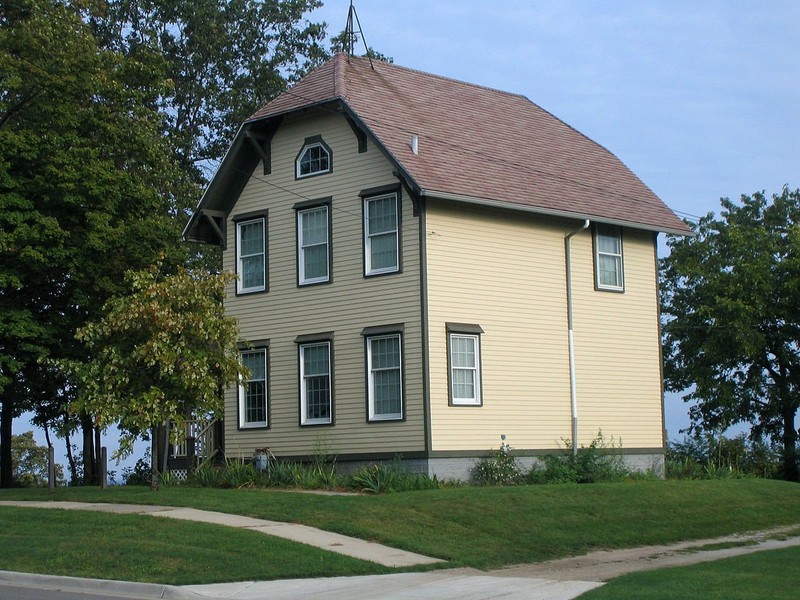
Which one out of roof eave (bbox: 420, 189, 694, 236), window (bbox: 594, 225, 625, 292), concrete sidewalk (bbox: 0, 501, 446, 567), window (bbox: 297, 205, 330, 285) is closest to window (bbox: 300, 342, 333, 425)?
window (bbox: 297, 205, 330, 285)

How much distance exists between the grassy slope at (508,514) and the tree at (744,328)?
18.2 m

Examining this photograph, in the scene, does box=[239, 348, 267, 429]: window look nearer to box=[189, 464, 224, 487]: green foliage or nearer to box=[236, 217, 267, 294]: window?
box=[236, 217, 267, 294]: window

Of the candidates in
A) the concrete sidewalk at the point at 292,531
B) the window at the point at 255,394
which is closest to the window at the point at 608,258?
the window at the point at 255,394

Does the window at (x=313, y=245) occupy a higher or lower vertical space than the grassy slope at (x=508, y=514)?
higher

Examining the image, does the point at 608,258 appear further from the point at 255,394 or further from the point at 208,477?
the point at 208,477

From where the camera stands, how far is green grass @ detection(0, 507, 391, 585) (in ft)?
53.6

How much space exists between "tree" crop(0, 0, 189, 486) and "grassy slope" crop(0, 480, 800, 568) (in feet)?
24.3

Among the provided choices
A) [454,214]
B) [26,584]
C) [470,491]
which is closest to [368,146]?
[454,214]

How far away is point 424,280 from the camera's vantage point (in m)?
26.8

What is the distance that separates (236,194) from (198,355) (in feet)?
26.6

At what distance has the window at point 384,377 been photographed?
27219mm

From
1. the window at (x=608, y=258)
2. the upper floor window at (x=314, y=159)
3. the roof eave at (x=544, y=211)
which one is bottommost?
the window at (x=608, y=258)

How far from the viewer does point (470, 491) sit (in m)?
23.5

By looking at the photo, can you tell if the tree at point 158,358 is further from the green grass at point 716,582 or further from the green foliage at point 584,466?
the green grass at point 716,582
